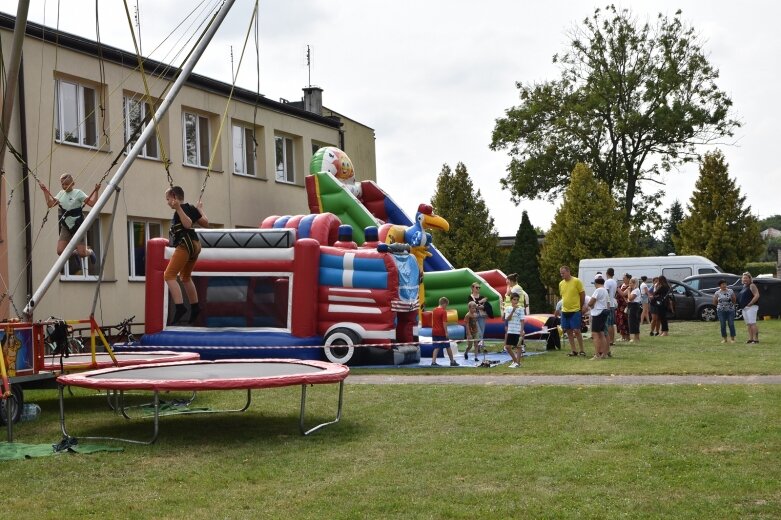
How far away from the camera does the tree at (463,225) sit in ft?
160

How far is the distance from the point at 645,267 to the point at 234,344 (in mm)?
23339

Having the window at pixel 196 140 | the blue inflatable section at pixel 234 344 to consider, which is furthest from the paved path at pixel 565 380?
the window at pixel 196 140

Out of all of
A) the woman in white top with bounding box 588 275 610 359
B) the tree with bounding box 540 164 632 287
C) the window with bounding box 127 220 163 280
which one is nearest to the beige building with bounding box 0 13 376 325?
the window with bounding box 127 220 163 280

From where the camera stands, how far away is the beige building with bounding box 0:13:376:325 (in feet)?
70.6

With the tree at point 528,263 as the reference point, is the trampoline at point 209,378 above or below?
below

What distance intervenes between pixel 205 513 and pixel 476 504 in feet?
6.32

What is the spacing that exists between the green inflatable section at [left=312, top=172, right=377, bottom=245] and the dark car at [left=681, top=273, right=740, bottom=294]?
16.0 m

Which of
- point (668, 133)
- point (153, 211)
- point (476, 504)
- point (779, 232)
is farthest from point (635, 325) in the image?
point (779, 232)

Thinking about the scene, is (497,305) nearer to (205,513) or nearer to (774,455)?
(774,455)

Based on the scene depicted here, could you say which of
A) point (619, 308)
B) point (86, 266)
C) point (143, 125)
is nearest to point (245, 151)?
point (143, 125)

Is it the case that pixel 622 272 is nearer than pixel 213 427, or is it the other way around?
pixel 213 427

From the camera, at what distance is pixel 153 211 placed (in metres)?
25.9

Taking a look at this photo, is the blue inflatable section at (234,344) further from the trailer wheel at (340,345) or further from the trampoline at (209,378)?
the trampoline at (209,378)

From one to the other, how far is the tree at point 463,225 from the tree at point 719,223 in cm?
1213
